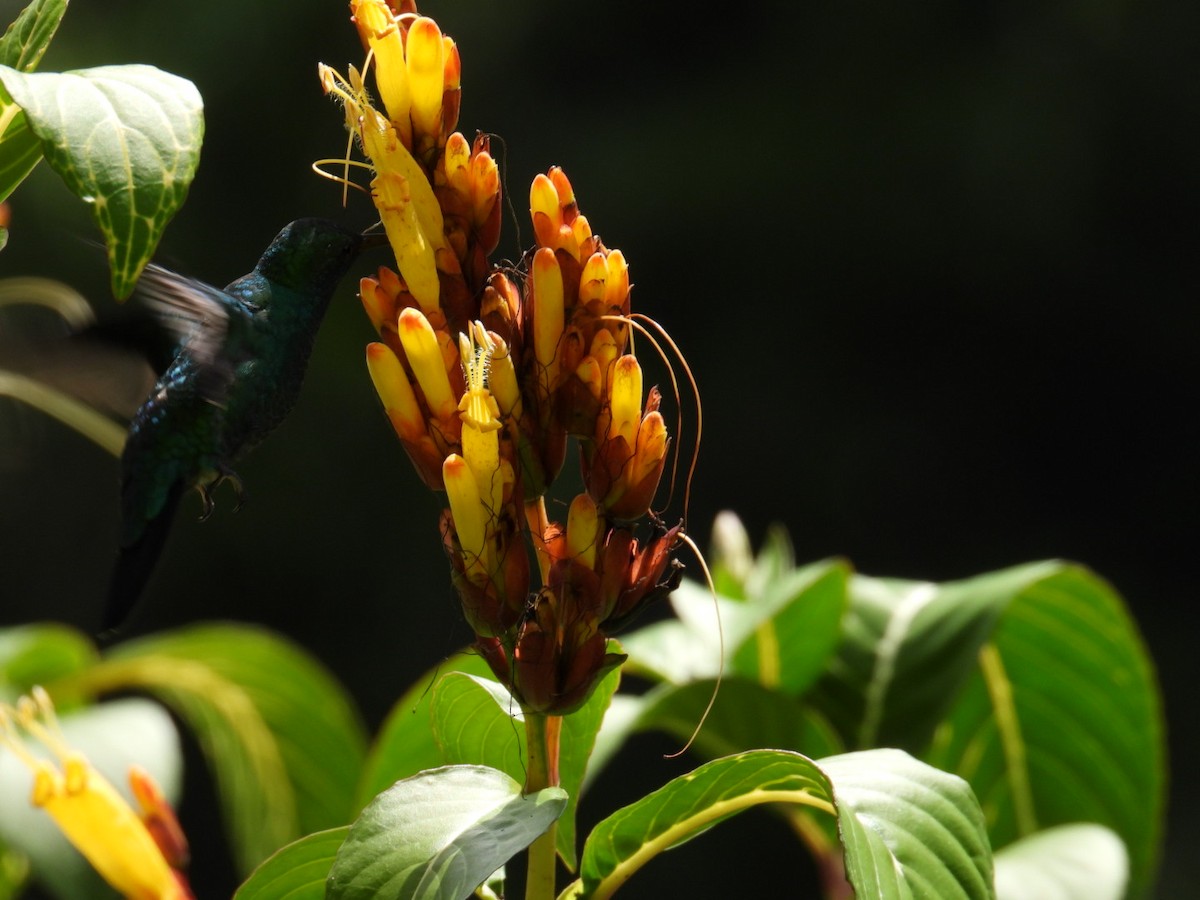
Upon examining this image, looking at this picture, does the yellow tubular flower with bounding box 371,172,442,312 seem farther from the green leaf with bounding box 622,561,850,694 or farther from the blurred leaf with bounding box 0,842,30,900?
the blurred leaf with bounding box 0,842,30,900

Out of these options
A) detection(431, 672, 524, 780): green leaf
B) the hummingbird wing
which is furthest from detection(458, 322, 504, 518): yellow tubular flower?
the hummingbird wing

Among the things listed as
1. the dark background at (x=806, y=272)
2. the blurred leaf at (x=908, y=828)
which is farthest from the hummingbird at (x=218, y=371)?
the dark background at (x=806, y=272)

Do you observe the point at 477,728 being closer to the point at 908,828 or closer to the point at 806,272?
the point at 908,828

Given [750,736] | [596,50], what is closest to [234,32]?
[596,50]

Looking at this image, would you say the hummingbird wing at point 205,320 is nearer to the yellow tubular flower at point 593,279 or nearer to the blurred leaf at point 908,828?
the yellow tubular flower at point 593,279

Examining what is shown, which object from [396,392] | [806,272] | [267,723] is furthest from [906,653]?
[806,272]
